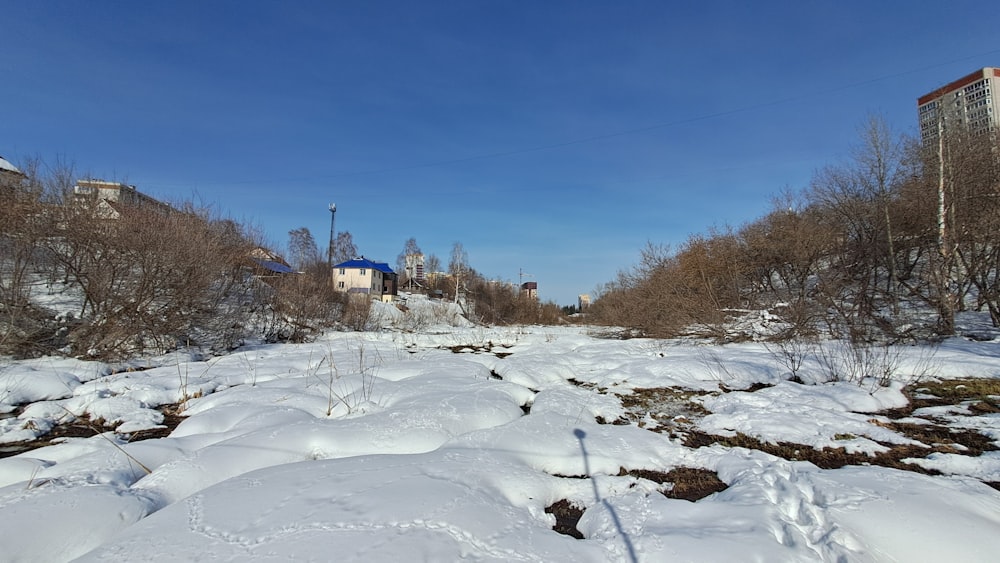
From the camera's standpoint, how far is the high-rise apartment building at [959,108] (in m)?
11.9

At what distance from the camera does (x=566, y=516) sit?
2705mm

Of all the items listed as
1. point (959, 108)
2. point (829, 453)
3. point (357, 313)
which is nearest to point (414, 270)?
point (357, 313)

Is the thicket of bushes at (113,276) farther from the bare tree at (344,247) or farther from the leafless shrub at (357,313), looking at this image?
the bare tree at (344,247)

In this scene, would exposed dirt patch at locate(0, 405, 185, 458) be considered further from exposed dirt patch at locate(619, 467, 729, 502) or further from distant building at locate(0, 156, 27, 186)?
distant building at locate(0, 156, 27, 186)

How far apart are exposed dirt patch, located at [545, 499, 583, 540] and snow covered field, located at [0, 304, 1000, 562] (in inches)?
2.2

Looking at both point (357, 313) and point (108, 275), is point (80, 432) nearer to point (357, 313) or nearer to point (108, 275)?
point (108, 275)

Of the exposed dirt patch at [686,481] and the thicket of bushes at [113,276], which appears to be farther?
the thicket of bushes at [113,276]

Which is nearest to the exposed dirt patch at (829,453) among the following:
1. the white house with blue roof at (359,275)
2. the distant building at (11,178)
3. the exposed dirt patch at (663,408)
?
the exposed dirt patch at (663,408)

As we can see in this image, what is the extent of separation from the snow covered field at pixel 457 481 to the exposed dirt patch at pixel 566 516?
0.18ft

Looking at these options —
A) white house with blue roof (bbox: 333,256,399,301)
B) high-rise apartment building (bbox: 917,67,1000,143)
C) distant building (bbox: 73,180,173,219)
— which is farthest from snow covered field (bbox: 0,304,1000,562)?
white house with blue roof (bbox: 333,256,399,301)

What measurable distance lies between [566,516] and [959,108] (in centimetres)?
1902

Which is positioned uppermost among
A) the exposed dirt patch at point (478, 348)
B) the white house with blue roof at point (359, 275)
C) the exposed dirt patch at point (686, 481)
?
the white house with blue roof at point (359, 275)

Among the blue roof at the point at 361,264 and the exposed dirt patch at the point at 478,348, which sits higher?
the blue roof at the point at 361,264

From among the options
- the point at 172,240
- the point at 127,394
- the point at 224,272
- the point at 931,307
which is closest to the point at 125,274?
the point at 172,240
